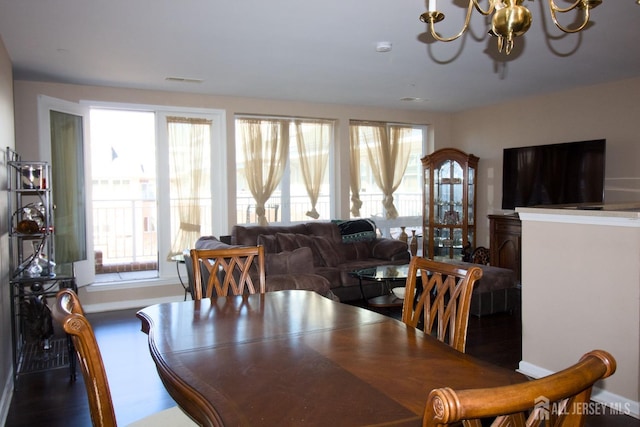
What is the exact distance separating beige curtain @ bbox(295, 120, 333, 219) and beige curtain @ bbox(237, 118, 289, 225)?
0.24 metres

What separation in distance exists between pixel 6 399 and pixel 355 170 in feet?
16.6

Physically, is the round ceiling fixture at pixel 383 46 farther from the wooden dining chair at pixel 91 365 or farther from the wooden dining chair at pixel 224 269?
the wooden dining chair at pixel 91 365

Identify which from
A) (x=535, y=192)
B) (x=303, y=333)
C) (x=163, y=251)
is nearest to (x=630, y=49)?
(x=535, y=192)

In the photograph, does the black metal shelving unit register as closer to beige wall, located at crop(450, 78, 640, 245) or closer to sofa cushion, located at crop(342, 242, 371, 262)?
sofa cushion, located at crop(342, 242, 371, 262)

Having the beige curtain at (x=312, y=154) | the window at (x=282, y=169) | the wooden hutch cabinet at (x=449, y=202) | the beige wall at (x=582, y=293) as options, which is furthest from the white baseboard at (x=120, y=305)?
the beige wall at (x=582, y=293)

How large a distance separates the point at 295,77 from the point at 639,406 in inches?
158

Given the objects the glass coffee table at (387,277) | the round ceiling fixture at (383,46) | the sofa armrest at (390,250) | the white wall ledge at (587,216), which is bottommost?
the glass coffee table at (387,277)

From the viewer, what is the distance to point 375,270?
491 cm

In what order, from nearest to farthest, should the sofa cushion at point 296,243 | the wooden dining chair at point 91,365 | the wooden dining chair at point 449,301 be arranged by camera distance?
the wooden dining chair at point 91,365 < the wooden dining chair at point 449,301 < the sofa cushion at point 296,243

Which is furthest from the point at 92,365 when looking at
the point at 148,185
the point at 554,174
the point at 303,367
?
the point at 148,185

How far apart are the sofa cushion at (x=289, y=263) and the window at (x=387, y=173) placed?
3.21 meters

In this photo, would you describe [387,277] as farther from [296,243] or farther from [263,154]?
[263,154]

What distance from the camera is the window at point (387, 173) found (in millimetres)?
7035

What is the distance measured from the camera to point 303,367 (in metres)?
1.44
